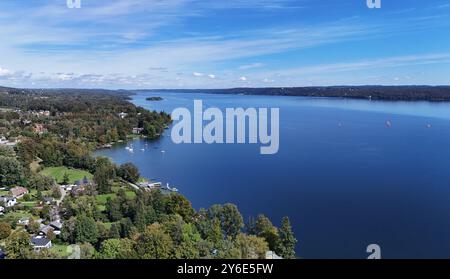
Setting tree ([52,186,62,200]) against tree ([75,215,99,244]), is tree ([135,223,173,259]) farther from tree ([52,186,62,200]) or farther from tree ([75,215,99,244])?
tree ([52,186,62,200])

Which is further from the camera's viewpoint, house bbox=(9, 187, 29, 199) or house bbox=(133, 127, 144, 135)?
house bbox=(133, 127, 144, 135)

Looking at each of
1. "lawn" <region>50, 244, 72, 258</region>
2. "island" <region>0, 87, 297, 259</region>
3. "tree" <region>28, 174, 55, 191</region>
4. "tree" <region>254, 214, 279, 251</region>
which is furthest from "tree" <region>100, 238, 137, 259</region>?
"tree" <region>28, 174, 55, 191</region>

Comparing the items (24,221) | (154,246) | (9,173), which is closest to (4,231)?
(24,221)

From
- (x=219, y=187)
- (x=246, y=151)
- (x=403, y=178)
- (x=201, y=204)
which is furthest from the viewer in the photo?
(x=246, y=151)

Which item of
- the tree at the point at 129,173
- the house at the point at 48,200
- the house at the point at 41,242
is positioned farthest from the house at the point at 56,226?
the tree at the point at 129,173

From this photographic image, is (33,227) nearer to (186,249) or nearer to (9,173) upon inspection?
(186,249)

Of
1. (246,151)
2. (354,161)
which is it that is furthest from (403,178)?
(246,151)

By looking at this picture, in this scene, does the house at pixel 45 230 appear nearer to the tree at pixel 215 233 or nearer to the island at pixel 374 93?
the tree at pixel 215 233
